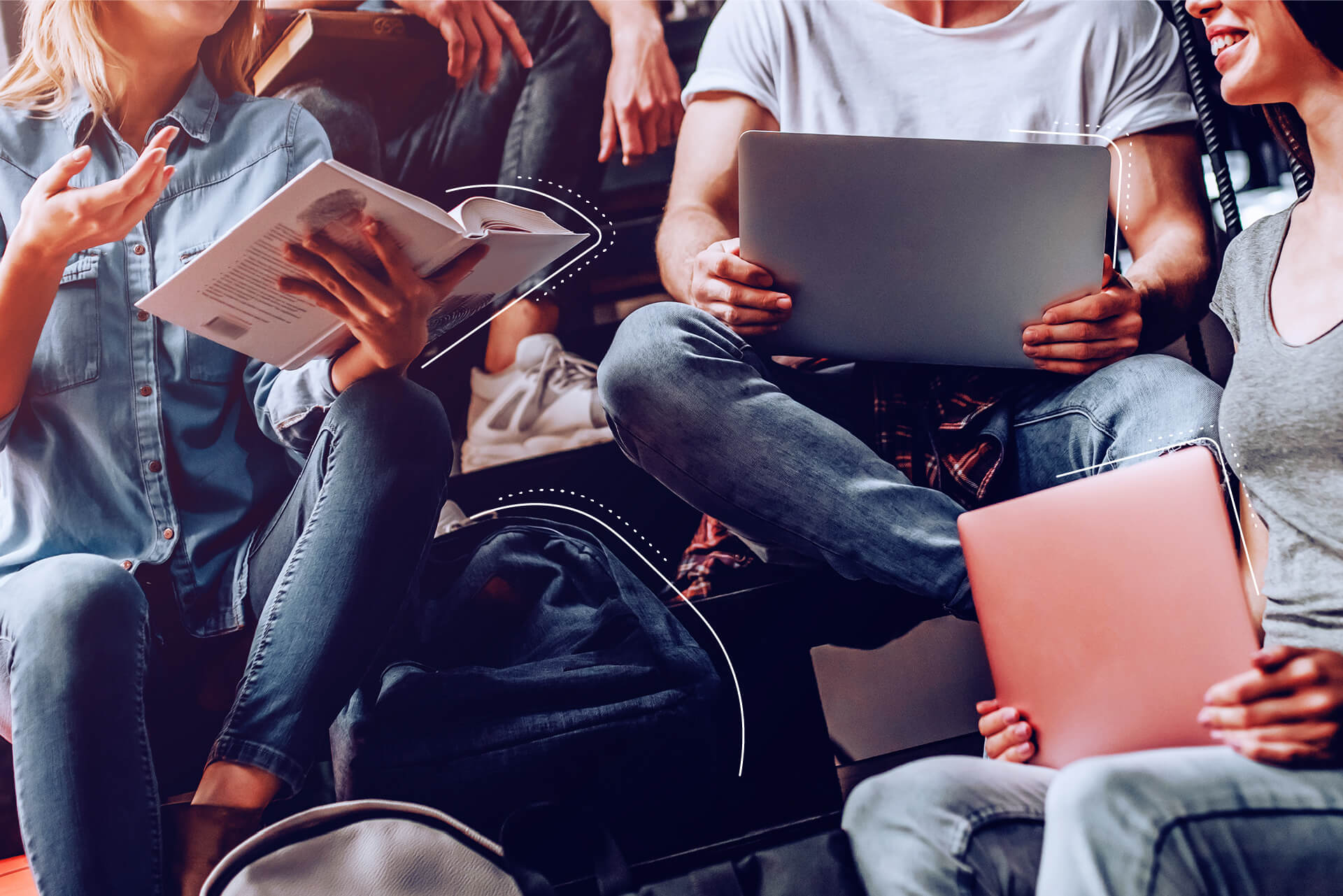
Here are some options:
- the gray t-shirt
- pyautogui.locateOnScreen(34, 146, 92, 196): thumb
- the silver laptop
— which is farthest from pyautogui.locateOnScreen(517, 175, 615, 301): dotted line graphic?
the gray t-shirt

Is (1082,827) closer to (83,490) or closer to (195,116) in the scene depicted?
(83,490)

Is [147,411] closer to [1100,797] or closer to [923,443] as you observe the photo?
[923,443]

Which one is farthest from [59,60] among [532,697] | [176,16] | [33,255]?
[532,697]

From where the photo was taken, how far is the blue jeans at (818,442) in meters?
0.93

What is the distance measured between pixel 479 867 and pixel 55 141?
36.3 inches

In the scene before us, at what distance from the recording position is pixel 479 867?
0.85m

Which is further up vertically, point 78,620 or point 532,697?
point 78,620

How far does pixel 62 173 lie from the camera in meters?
1.00

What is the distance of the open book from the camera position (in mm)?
839

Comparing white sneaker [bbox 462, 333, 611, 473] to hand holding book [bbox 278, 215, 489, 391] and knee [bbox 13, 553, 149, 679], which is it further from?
knee [bbox 13, 553, 149, 679]

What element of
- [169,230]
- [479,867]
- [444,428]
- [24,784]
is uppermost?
[169,230]

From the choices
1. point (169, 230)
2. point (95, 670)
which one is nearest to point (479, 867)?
point (95, 670)

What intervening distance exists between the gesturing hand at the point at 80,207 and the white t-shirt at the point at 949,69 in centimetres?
64

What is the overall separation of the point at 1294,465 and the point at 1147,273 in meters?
0.34
